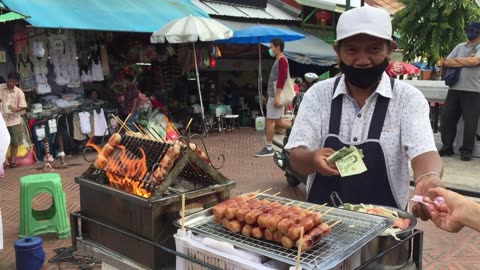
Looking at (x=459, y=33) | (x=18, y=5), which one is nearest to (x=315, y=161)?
(x=18, y=5)

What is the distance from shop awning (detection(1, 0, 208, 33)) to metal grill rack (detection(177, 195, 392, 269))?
7.34m

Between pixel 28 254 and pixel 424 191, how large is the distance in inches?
144

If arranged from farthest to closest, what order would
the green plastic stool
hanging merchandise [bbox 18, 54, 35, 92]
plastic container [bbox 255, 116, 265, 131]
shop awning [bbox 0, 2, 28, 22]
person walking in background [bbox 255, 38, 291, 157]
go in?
1. plastic container [bbox 255, 116, 265, 131]
2. hanging merchandise [bbox 18, 54, 35, 92]
3. person walking in background [bbox 255, 38, 291, 157]
4. shop awning [bbox 0, 2, 28, 22]
5. the green plastic stool

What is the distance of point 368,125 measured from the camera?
237 cm

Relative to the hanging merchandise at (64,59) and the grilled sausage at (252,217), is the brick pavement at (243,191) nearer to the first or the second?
the hanging merchandise at (64,59)

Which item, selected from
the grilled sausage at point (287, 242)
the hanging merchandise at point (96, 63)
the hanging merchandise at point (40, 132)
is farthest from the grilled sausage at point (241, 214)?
the hanging merchandise at point (96, 63)

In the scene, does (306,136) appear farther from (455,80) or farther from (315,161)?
(455,80)

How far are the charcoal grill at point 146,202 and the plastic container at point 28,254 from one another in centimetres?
125

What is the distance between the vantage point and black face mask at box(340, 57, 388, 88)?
91.5 inches

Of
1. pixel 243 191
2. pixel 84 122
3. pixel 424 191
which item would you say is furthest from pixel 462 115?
pixel 84 122

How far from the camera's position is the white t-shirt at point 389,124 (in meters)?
2.30

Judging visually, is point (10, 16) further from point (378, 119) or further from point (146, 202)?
point (378, 119)

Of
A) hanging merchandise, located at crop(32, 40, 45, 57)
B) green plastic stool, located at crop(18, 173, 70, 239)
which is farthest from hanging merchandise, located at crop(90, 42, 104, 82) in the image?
green plastic stool, located at crop(18, 173, 70, 239)

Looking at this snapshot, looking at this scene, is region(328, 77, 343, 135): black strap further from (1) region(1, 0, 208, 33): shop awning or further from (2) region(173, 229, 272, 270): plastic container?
(1) region(1, 0, 208, 33): shop awning
